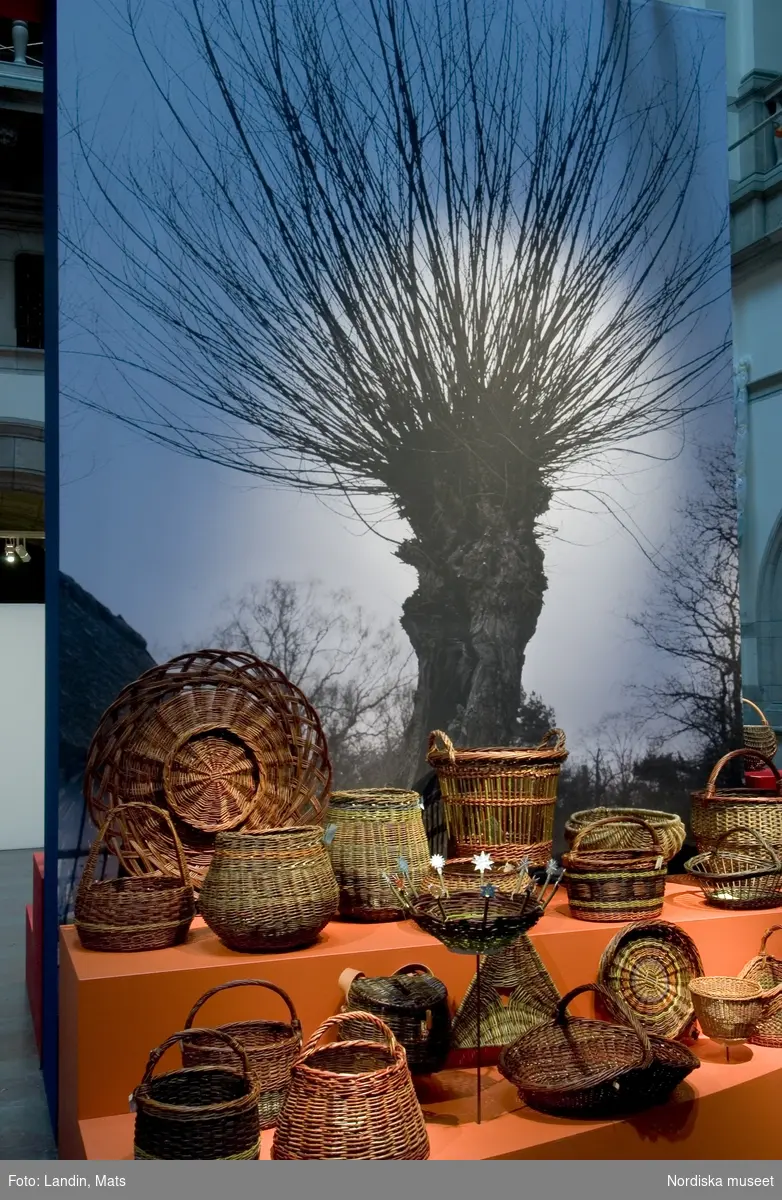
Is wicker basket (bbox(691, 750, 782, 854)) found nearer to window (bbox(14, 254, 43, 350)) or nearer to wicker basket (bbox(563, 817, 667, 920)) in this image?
wicker basket (bbox(563, 817, 667, 920))

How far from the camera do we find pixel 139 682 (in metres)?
3.63

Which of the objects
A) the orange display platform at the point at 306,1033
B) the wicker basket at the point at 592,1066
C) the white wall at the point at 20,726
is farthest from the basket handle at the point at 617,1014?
the white wall at the point at 20,726

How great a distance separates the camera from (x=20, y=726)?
33.1 ft

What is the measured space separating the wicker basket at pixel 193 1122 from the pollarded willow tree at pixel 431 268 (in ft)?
6.17

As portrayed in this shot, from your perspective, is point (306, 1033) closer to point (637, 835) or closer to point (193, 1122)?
point (193, 1122)

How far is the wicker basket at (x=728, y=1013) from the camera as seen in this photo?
3207 millimetres

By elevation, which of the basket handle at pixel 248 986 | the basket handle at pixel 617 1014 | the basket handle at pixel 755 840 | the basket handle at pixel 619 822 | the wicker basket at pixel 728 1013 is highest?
the basket handle at pixel 619 822

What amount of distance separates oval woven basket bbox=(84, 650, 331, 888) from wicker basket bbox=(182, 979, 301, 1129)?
68 centimetres

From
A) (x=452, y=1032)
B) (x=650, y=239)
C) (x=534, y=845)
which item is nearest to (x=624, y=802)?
(x=534, y=845)

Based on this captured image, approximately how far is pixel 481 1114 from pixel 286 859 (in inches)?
32.0

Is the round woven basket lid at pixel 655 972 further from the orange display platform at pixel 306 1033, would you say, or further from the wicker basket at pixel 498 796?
the wicker basket at pixel 498 796

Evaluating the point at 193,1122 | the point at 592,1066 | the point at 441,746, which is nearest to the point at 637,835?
the point at 441,746

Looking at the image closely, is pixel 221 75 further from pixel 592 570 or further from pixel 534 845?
pixel 534 845

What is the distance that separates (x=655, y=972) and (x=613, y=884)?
292 mm
